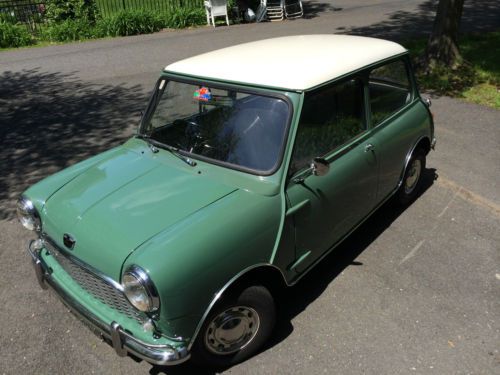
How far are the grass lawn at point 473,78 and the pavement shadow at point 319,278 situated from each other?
425 cm

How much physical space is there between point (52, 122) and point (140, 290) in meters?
5.87

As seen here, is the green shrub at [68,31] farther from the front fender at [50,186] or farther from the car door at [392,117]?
the car door at [392,117]

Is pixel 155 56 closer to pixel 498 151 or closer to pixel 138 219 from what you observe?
pixel 498 151

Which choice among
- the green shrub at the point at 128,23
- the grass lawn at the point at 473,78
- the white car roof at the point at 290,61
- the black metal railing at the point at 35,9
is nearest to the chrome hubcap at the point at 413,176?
the white car roof at the point at 290,61

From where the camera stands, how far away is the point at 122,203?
2.98 meters

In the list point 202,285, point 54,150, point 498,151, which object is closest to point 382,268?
point 202,285

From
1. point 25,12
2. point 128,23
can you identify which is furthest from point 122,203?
point 25,12

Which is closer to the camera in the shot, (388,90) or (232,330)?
(232,330)

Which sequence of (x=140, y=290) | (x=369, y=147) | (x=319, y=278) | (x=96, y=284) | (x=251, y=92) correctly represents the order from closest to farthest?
(x=140, y=290), (x=96, y=284), (x=251, y=92), (x=369, y=147), (x=319, y=278)

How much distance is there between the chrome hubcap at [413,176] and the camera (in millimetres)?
4809

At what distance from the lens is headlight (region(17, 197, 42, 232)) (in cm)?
324

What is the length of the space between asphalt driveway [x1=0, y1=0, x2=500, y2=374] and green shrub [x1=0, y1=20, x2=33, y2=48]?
6728 millimetres

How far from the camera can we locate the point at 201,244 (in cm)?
262

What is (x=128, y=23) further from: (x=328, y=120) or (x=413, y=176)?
(x=328, y=120)
